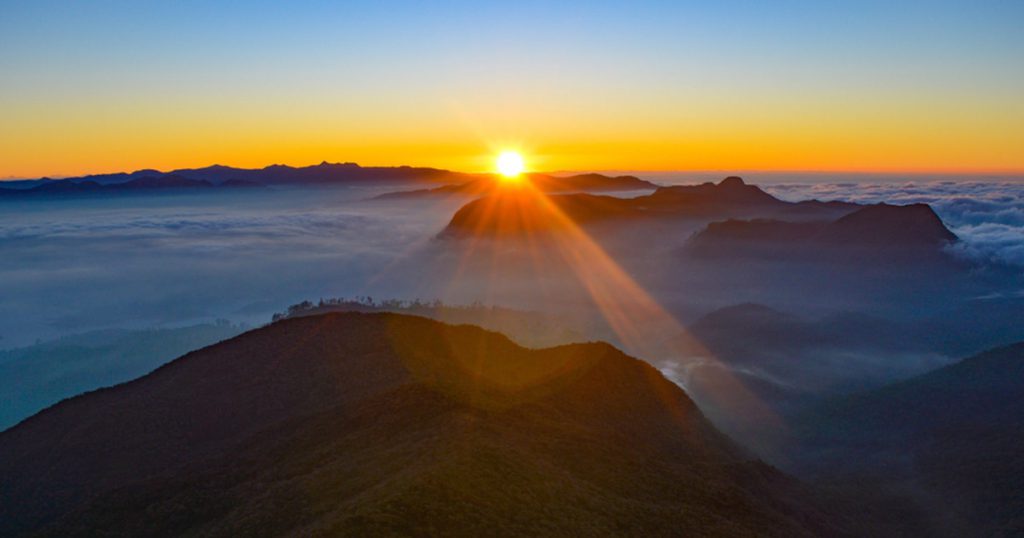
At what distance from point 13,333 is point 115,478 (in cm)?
13706

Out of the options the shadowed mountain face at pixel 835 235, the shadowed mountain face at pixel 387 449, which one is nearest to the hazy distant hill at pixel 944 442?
the shadowed mountain face at pixel 387 449

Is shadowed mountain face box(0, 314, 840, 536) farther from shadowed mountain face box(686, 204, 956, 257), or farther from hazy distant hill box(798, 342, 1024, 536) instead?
shadowed mountain face box(686, 204, 956, 257)

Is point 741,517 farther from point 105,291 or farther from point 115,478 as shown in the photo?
point 105,291

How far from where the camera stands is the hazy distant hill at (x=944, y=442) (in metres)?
34.8

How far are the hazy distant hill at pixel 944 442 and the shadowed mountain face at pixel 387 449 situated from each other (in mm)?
9328

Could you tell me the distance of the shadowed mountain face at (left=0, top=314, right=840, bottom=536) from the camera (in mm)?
20516

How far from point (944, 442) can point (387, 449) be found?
39846mm

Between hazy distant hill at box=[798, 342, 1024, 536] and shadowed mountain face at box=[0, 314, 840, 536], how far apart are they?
933 cm

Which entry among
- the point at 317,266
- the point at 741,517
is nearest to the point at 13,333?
the point at 317,266

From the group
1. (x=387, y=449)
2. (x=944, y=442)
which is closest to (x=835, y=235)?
(x=944, y=442)

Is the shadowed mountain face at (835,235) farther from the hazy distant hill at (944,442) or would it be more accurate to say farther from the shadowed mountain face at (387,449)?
the shadowed mountain face at (387,449)

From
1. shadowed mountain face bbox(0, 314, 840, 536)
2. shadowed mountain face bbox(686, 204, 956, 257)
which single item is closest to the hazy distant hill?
shadowed mountain face bbox(0, 314, 840, 536)

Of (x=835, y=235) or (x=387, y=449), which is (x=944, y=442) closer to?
(x=387, y=449)

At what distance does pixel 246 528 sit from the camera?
20.4m
